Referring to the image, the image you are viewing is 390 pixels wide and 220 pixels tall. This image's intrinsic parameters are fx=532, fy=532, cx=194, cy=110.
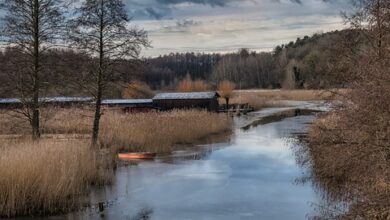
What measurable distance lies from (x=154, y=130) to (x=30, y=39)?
1090cm

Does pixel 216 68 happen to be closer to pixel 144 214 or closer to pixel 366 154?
pixel 144 214

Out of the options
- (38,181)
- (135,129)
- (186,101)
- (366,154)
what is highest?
(186,101)

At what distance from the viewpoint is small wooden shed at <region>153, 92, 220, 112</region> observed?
5169 centimetres

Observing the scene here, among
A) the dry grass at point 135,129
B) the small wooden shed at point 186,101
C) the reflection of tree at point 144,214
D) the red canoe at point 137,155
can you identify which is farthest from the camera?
the small wooden shed at point 186,101

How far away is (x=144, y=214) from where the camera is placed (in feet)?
45.3

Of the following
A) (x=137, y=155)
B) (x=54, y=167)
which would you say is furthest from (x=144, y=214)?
(x=137, y=155)

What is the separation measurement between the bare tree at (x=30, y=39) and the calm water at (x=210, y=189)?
4.50 m

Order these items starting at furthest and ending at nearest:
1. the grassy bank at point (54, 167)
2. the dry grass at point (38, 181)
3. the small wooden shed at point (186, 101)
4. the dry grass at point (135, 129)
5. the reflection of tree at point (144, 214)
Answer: the small wooden shed at point (186, 101) < the dry grass at point (135, 129) < the reflection of tree at point (144, 214) < the grassy bank at point (54, 167) < the dry grass at point (38, 181)

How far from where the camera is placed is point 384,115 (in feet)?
30.2

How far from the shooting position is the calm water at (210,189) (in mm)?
13914

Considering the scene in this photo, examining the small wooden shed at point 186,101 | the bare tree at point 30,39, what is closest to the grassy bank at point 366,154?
the bare tree at point 30,39

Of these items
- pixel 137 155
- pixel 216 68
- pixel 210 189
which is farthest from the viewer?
pixel 216 68

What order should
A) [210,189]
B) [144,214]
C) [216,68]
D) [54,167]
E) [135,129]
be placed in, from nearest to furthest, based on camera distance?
[144,214] < [54,167] < [210,189] < [135,129] < [216,68]

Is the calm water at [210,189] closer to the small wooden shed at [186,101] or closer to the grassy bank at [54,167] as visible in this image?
the grassy bank at [54,167]
